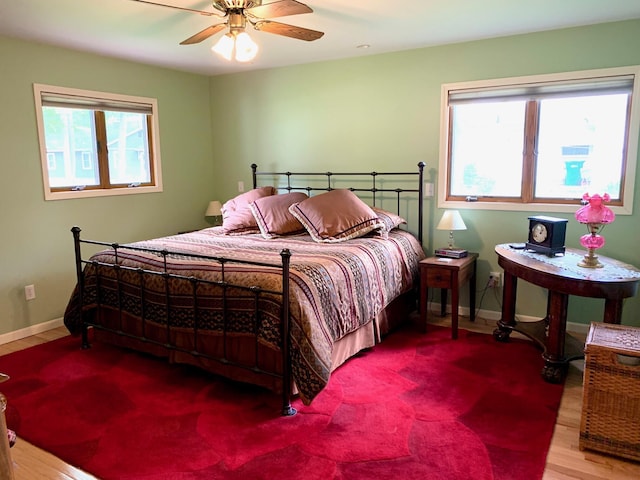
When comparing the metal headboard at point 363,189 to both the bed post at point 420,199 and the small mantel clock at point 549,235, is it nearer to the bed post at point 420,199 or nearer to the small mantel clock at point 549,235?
the bed post at point 420,199

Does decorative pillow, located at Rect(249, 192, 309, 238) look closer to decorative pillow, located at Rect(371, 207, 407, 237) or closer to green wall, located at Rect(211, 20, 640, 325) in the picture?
decorative pillow, located at Rect(371, 207, 407, 237)

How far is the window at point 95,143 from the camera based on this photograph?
3.99 meters

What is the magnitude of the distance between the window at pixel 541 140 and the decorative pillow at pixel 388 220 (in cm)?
41

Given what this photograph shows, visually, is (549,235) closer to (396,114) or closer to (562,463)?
(562,463)

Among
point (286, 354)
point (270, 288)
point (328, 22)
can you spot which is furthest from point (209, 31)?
point (286, 354)

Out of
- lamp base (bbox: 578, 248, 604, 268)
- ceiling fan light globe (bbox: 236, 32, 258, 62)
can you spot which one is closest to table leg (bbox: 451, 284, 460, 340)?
lamp base (bbox: 578, 248, 604, 268)

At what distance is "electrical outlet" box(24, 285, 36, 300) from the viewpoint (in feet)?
12.7

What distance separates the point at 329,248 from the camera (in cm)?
342

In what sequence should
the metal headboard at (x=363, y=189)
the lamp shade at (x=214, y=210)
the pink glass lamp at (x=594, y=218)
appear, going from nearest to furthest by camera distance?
1. the pink glass lamp at (x=594, y=218)
2. the metal headboard at (x=363, y=189)
3. the lamp shade at (x=214, y=210)

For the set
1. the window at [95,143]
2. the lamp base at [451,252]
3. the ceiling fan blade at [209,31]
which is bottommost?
the lamp base at [451,252]

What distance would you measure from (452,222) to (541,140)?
0.96 m

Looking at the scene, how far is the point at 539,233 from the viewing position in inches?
131

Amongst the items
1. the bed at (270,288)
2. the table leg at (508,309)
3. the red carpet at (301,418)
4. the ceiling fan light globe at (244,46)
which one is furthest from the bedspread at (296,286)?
the ceiling fan light globe at (244,46)

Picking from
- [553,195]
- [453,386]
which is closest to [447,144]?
[553,195]
